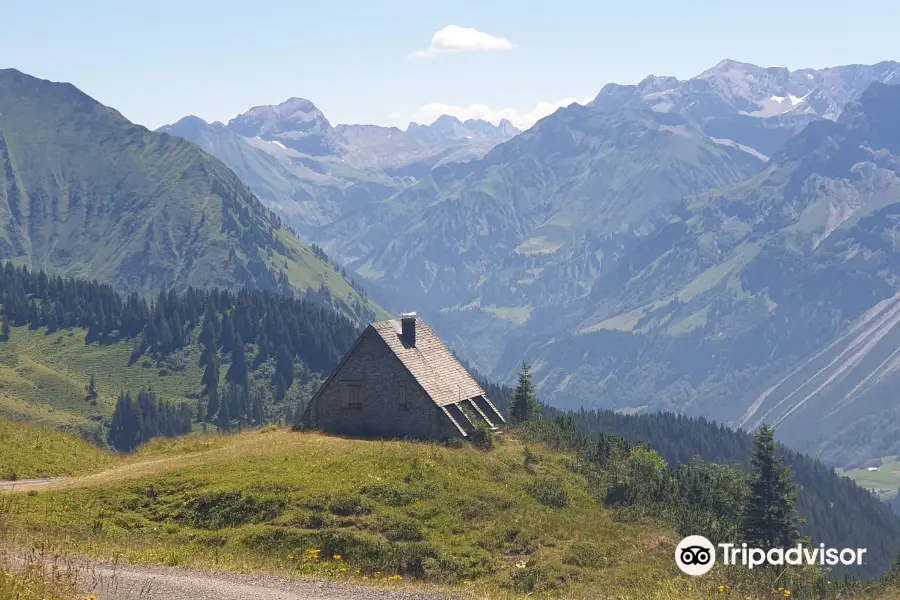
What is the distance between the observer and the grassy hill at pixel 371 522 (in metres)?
34.8

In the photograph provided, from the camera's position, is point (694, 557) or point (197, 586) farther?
point (694, 557)

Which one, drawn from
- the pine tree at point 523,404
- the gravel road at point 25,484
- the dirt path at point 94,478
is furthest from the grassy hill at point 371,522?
the pine tree at point 523,404

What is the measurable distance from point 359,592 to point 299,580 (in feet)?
8.02

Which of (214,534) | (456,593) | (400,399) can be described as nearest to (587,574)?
(456,593)

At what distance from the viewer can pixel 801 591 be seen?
32.8m

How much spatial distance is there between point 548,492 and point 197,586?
2738 centimetres

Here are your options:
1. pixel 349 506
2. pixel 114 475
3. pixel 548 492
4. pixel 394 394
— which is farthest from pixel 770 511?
pixel 114 475

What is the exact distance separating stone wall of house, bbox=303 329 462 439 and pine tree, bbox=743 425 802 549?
766 inches

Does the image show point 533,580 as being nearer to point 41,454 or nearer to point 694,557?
point 694,557

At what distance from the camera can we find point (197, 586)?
26375 mm

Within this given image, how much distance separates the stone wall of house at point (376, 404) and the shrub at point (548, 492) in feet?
35.1

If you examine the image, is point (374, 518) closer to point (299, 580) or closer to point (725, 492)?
point (299, 580)

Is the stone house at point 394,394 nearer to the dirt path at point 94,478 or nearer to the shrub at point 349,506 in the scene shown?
the dirt path at point 94,478

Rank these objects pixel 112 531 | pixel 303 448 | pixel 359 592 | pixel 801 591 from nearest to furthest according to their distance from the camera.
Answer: pixel 359 592
pixel 801 591
pixel 112 531
pixel 303 448
